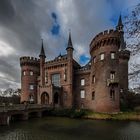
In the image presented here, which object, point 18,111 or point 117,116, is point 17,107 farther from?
point 117,116

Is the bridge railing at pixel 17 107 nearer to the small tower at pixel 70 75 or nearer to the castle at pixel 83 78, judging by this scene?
the castle at pixel 83 78

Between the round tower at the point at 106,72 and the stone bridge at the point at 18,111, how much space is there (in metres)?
10.7

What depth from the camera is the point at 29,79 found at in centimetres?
4638

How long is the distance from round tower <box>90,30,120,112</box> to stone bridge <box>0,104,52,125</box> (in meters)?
10.7

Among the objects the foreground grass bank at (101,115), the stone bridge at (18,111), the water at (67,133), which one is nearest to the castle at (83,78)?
the foreground grass bank at (101,115)

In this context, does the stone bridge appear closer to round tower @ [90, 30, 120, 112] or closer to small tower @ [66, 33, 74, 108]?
small tower @ [66, 33, 74, 108]

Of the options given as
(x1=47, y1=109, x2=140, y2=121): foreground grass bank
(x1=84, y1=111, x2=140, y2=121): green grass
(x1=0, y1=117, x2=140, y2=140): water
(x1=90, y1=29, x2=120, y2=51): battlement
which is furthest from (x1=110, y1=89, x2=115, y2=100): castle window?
(x1=0, y1=117, x2=140, y2=140): water

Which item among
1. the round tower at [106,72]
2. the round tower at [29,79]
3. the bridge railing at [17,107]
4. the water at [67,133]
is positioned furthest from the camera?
the round tower at [29,79]

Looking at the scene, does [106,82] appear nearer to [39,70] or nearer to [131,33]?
[39,70]

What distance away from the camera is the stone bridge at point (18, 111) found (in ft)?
68.2

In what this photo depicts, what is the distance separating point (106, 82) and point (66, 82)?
34.9ft

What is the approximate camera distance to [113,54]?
3406 centimetres

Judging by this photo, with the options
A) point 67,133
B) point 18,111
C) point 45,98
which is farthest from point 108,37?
point 67,133

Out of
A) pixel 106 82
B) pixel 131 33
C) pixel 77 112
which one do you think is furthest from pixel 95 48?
pixel 131 33
